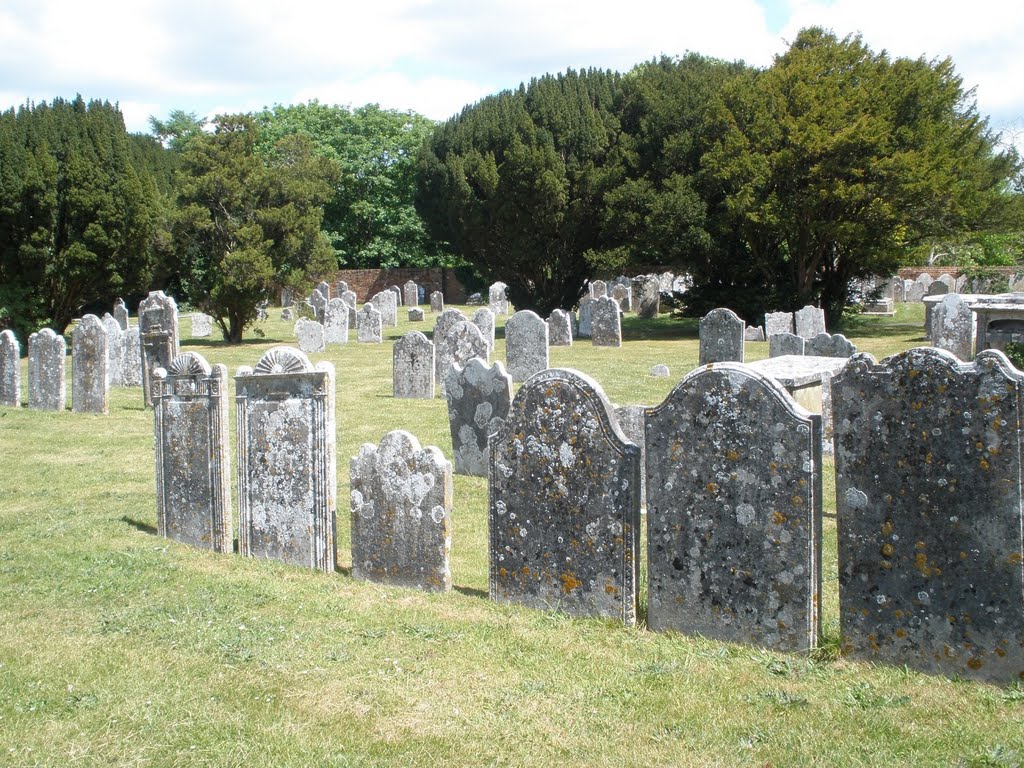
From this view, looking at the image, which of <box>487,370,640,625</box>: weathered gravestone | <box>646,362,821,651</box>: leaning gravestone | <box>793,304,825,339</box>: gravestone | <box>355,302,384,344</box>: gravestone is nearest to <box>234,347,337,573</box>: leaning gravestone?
<box>487,370,640,625</box>: weathered gravestone

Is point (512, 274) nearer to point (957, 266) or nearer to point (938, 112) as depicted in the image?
point (938, 112)

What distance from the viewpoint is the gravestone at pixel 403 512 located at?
6.75 meters

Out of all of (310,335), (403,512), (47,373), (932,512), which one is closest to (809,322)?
(310,335)

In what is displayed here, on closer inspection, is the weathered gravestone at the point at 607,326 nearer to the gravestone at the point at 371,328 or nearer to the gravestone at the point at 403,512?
the gravestone at the point at 371,328

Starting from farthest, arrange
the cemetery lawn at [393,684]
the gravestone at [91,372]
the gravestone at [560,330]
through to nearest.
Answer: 1. the gravestone at [560,330]
2. the gravestone at [91,372]
3. the cemetery lawn at [393,684]

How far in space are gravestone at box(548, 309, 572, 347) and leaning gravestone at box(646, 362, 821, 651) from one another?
2157 centimetres

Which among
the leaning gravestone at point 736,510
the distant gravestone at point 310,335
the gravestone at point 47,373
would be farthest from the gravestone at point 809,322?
the leaning gravestone at point 736,510

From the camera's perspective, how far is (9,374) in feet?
57.4

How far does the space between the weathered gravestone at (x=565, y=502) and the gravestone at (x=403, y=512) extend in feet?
1.52

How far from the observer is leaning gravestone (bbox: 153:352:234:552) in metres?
8.16

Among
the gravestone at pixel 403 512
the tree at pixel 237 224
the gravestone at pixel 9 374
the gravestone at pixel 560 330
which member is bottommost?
the gravestone at pixel 403 512

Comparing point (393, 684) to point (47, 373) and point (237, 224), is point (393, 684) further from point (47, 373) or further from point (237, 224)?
point (237, 224)

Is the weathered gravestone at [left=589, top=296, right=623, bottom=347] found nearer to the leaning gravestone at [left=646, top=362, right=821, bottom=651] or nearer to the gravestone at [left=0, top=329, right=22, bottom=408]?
the gravestone at [left=0, top=329, right=22, bottom=408]

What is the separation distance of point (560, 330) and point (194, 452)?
19773 millimetres
